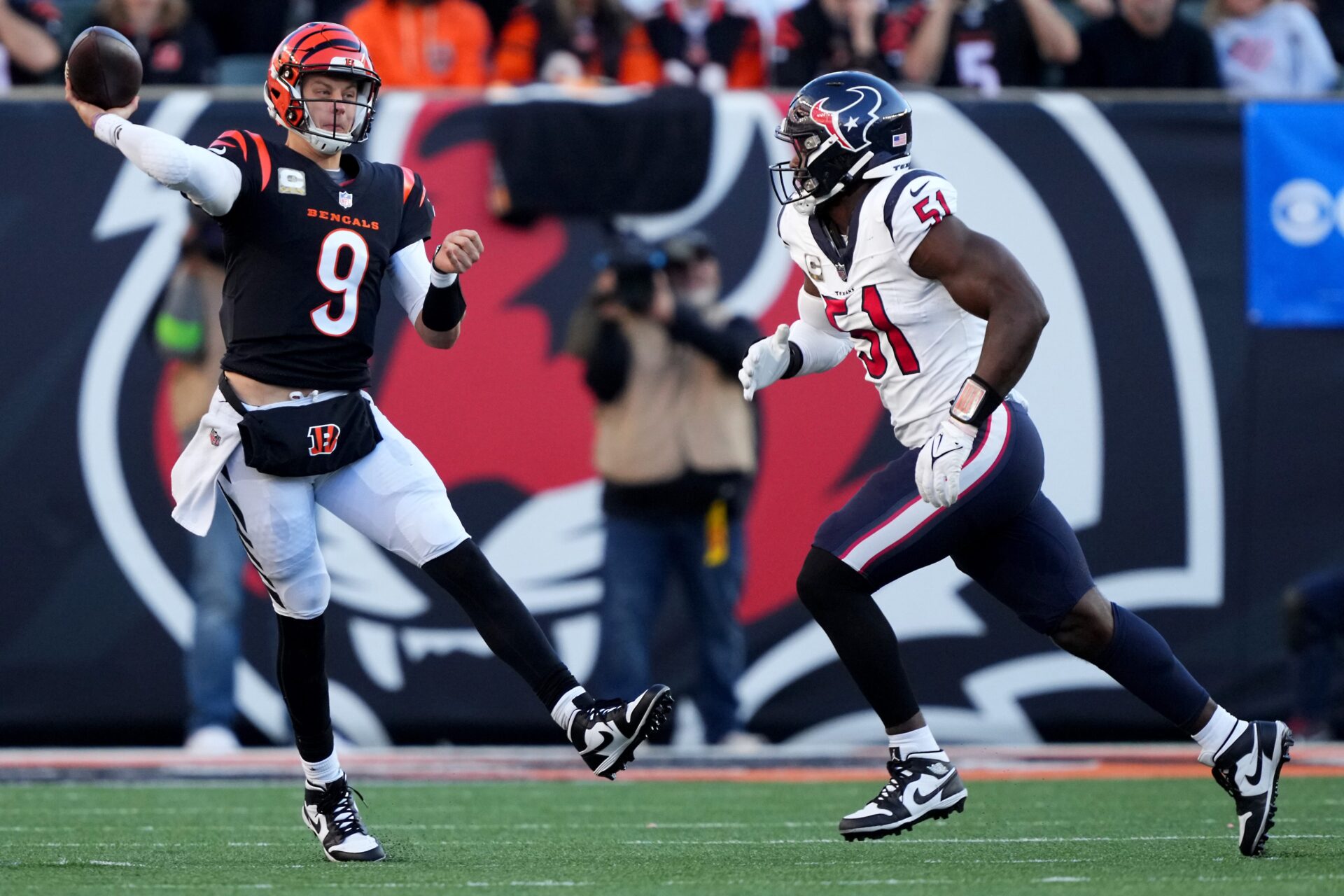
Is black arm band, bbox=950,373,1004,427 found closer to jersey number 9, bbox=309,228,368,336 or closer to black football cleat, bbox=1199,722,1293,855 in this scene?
black football cleat, bbox=1199,722,1293,855

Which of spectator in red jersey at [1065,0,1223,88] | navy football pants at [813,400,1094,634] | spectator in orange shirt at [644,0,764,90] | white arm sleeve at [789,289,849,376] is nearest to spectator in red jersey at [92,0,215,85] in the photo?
spectator in orange shirt at [644,0,764,90]

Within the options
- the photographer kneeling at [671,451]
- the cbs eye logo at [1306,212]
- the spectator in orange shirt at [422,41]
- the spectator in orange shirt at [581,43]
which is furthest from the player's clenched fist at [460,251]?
the cbs eye logo at [1306,212]

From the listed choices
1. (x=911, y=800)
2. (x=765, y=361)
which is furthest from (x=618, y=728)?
(x=765, y=361)

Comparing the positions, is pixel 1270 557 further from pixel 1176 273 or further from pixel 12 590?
pixel 12 590

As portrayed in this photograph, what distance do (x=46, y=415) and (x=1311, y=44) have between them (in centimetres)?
550

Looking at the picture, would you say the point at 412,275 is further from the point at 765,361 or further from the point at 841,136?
the point at 841,136

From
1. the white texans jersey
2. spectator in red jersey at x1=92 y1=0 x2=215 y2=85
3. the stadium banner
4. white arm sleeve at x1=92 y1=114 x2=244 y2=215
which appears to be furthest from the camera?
spectator in red jersey at x1=92 y1=0 x2=215 y2=85

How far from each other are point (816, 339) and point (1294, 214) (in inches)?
153

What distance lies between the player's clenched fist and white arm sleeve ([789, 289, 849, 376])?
827 mm

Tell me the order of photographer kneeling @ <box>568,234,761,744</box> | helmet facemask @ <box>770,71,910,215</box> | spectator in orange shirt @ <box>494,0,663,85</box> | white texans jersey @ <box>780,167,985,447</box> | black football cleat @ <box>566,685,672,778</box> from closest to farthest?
black football cleat @ <box>566,685,672,778</box>, white texans jersey @ <box>780,167,985,447</box>, helmet facemask @ <box>770,71,910,215</box>, photographer kneeling @ <box>568,234,761,744</box>, spectator in orange shirt @ <box>494,0,663,85</box>

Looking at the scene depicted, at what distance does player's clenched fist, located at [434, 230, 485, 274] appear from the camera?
4316 mm

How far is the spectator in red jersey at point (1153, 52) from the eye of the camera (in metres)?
8.27

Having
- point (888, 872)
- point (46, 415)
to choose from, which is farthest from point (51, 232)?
point (888, 872)

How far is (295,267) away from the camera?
172 inches
